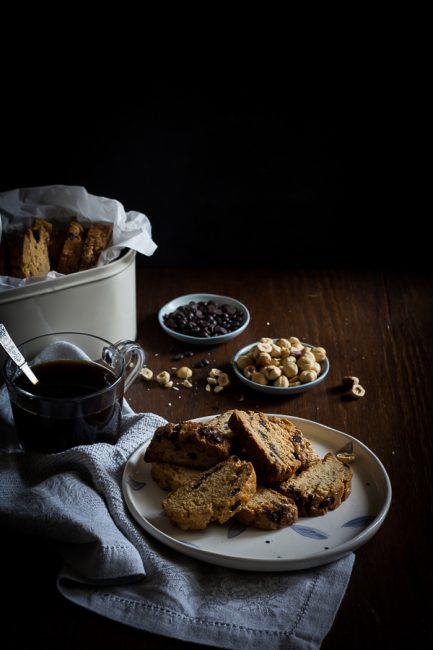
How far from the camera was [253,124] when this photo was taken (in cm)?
199

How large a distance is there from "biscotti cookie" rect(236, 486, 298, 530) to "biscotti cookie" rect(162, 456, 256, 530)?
2 cm

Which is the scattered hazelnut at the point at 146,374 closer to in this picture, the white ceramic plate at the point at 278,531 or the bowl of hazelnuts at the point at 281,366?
the bowl of hazelnuts at the point at 281,366

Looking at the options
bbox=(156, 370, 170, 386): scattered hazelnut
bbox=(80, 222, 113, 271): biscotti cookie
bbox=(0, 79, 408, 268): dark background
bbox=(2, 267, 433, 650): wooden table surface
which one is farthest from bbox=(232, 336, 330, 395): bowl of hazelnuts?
bbox=(0, 79, 408, 268): dark background

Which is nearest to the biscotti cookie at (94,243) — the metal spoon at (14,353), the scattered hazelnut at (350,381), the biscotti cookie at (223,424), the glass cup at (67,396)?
the glass cup at (67,396)

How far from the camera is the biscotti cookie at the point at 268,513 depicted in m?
1.21

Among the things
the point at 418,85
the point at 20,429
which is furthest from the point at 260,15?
the point at 20,429

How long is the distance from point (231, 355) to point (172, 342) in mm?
148

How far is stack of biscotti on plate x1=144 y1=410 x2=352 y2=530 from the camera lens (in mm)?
1205

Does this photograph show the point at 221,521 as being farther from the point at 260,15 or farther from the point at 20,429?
the point at 260,15

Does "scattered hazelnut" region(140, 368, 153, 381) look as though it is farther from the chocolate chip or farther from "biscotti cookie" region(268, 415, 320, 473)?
"biscotti cookie" region(268, 415, 320, 473)

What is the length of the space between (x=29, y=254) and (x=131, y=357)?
30cm

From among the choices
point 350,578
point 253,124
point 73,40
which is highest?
point 73,40

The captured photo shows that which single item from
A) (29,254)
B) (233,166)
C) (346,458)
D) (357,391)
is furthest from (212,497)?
(233,166)

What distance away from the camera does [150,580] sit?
1151 mm
